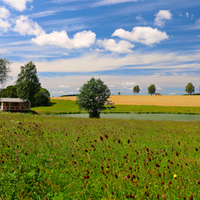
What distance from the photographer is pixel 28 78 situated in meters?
54.8

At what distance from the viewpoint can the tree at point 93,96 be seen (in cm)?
3259

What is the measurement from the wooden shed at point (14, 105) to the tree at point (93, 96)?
29264 mm

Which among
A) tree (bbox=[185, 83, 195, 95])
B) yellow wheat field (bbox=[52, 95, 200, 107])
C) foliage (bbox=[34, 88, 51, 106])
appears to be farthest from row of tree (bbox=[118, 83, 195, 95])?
foliage (bbox=[34, 88, 51, 106])

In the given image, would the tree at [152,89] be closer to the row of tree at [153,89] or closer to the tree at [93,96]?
the row of tree at [153,89]

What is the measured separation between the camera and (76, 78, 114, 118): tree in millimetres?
32594

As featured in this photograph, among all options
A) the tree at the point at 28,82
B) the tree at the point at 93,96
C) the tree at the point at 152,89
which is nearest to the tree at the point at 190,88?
the tree at the point at 152,89

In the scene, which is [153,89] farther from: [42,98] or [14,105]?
[14,105]

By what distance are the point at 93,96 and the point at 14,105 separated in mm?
38112

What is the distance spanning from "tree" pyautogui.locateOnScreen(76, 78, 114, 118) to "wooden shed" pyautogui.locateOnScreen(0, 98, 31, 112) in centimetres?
2926

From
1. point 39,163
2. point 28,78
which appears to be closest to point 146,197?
point 39,163

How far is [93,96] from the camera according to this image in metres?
32.5

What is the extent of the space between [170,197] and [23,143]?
5875 mm

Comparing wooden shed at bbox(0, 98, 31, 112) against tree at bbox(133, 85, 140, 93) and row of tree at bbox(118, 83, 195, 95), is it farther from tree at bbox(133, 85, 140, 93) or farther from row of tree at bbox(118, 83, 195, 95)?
tree at bbox(133, 85, 140, 93)

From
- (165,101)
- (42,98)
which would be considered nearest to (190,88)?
(165,101)
